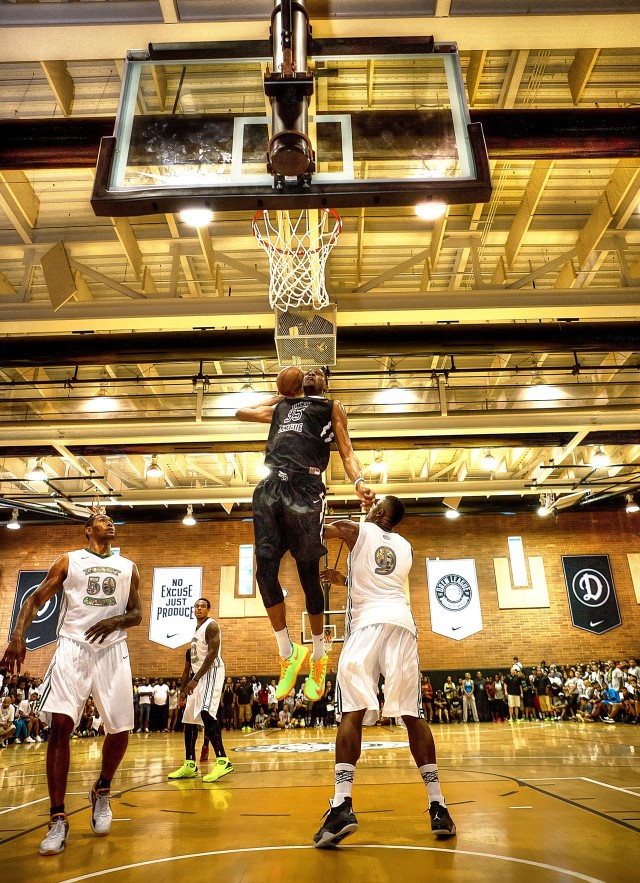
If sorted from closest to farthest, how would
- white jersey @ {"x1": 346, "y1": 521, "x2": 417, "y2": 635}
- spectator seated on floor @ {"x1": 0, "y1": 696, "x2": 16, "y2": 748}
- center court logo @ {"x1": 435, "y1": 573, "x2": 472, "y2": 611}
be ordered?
white jersey @ {"x1": 346, "y1": 521, "x2": 417, "y2": 635}
spectator seated on floor @ {"x1": 0, "y1": 696, "x2": 16, "y2": 748}
center court logo @ {"x1": 435, "y1": 573, "x2": 472, "y2": 611}

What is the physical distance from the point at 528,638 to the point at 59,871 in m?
19.5

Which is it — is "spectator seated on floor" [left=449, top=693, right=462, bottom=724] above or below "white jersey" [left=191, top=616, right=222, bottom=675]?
below

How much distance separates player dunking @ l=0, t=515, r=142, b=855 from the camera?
420cm

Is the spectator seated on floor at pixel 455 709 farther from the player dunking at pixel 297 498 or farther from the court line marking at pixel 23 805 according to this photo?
the player dunking at pixel 297 498

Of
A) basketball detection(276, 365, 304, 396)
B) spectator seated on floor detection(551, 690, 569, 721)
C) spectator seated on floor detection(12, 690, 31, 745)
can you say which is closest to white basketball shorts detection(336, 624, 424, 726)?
basketball detection(276, 365, 304, 396)

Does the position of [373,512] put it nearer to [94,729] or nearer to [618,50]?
[618,50]

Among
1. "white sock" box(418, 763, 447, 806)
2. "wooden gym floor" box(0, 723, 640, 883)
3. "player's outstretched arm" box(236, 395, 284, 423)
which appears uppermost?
"player's outstretched arm" box(236, 395, 284, 423)

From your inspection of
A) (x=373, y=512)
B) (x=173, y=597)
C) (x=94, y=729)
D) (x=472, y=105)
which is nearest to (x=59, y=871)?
(x=373, y=512)

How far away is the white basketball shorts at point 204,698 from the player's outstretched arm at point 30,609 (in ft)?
10.1

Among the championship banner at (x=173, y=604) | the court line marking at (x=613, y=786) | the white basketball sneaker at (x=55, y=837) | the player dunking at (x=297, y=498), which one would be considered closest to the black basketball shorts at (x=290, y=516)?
the player dunking at (x=297, y=498)

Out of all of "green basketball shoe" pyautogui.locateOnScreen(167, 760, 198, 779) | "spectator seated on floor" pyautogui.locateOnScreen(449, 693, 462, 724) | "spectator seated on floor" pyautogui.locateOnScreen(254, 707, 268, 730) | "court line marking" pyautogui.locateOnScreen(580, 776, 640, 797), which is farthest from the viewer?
"spectator seated on floor" pyautogui.locateOnScreen(449, 693, 462, 724)

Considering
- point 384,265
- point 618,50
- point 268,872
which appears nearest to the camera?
point 268,872

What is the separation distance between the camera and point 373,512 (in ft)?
15.7

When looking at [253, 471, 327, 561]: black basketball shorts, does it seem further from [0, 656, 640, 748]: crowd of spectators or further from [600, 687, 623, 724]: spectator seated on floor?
[600, 687, 623, 724]: spectator seated on floor
